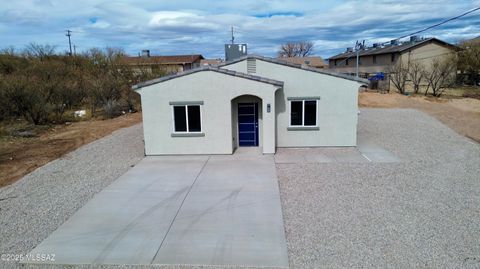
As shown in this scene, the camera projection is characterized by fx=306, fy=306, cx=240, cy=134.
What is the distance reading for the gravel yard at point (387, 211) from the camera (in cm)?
526

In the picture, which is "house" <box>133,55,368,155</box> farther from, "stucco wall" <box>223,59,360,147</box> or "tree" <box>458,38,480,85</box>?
"tree" <box>458,38,480,85</box>

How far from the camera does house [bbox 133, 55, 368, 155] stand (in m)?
11.6

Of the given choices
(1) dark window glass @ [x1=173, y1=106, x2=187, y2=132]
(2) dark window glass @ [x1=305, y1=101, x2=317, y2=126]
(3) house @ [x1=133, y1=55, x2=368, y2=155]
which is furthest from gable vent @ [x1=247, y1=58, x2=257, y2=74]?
(1) dark window glass @ [x1=173, y1=106, x2=187, y2=132]

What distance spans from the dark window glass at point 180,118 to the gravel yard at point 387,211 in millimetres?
4245

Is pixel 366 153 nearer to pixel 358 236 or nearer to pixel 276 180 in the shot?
pixel 276 180

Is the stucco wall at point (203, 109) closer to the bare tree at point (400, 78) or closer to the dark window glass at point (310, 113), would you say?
the dark window glass at point (310, 113)

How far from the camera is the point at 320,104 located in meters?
12.6

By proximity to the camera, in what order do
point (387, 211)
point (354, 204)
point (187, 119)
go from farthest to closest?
1. point (187, 119)
2. point (354, 204)
3. point (387, 211)

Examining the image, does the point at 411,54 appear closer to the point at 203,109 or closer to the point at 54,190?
the point at 203,109

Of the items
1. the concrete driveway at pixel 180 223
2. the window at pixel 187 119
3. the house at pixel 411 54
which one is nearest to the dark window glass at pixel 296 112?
the concrete driveway at pixel 180 223

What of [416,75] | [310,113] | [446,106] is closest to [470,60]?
[416,75]

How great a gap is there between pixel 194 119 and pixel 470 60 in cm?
3942

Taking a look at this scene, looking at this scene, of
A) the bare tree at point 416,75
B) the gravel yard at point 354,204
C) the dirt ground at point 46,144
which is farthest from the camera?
the bare tree at point 416,75

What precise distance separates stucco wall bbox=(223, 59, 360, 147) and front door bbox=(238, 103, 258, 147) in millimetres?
968
